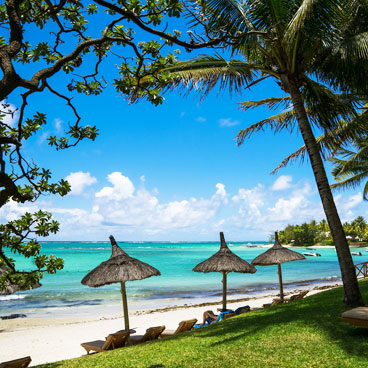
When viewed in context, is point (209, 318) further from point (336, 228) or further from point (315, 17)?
point (315, 17)

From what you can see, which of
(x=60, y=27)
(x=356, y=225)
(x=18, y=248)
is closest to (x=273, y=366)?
(x=18, y=248)

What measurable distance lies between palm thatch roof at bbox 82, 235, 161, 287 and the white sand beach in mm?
2258

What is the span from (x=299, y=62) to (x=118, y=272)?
6399 millimetres

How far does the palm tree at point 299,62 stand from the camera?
6.88m

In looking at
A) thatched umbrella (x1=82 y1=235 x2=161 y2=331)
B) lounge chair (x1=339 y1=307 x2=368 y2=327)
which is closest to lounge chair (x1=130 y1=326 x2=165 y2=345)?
thatched umbrella (x1=82 y1=235 x2=161 y2=331)

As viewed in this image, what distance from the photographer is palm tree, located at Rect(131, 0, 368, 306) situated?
22.6ft

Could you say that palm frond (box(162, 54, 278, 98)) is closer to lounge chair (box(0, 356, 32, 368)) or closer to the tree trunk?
the tree trunk

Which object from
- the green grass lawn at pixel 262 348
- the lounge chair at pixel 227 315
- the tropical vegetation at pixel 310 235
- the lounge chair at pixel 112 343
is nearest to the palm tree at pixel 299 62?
the green grass lawn at pixel 262 348

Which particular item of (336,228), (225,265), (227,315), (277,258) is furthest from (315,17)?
(277,258)

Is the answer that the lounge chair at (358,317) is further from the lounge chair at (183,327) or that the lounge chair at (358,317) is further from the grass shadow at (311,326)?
the lounge chair at (183,327)

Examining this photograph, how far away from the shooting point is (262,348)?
16.9ft

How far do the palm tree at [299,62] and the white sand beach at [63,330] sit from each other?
282 inches

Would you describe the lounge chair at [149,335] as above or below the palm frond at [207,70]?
below

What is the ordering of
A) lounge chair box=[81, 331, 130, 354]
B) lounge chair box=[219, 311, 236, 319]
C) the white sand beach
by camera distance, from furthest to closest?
the white sand beach → lounge chair box=[219, 311, 236, 319] → lounge chair box=[81, 331, 130, 354]
